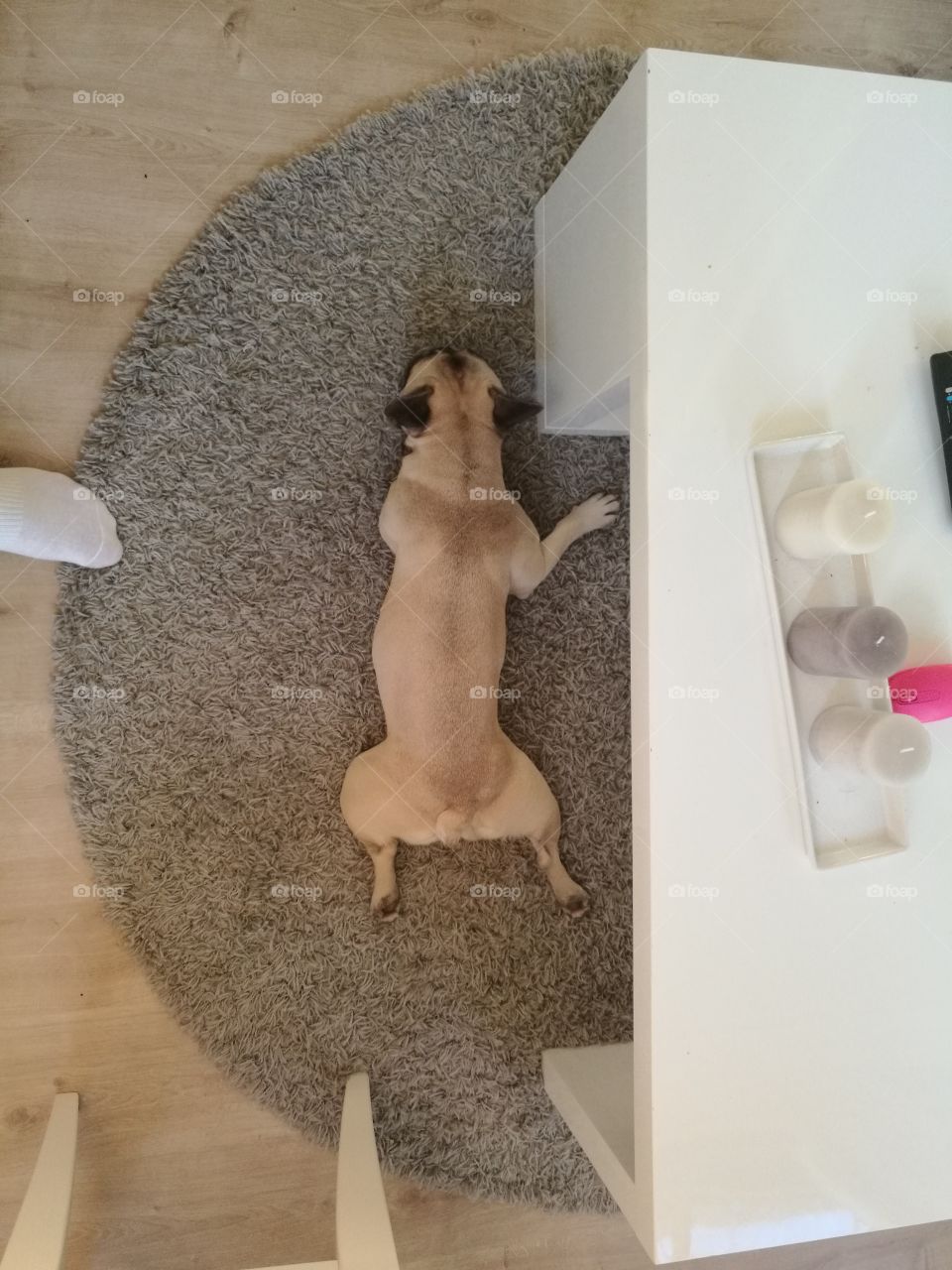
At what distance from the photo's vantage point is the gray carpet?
5.42 ft

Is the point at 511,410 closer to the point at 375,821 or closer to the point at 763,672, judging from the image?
the point at 763,672

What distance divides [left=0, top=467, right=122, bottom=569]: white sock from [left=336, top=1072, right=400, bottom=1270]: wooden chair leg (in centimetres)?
118

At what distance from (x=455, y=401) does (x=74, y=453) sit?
81 centimetres

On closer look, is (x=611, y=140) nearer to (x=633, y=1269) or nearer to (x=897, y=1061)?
(x=897, y=1061)

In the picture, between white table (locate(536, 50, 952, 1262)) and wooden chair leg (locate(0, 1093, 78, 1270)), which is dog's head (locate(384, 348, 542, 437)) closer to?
white table (locate(536, 50, 952, 1262))

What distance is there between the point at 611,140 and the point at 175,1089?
1.94m

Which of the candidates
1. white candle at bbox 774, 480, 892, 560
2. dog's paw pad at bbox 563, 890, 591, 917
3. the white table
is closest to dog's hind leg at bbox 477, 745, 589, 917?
dog's paw pad at bbox 563, 890, 591, 917

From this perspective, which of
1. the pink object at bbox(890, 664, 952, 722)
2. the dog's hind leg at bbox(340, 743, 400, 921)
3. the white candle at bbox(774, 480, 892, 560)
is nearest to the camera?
the white candle at bbox(774, 480, 892, 560)

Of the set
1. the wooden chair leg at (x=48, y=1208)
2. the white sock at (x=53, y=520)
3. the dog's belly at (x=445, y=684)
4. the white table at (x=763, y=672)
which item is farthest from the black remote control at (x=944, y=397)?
the wooden chair leg at (x=48, y=1208)

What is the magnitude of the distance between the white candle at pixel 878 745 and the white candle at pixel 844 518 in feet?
0.68

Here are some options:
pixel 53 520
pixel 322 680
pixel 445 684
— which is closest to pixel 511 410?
pixel 445 684

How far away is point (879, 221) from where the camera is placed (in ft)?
3.59

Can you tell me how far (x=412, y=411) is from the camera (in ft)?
4.87

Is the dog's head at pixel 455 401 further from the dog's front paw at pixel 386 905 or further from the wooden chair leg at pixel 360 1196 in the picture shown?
the wooden chair leg at pixel 360 1196
